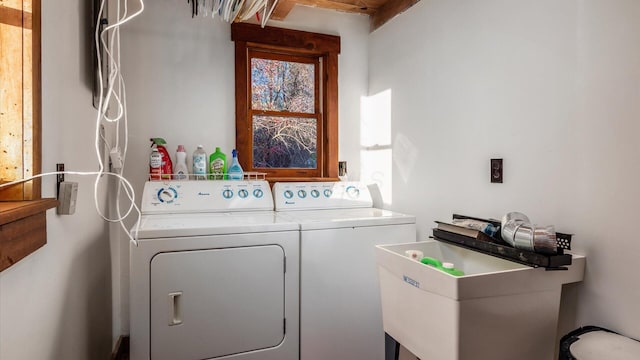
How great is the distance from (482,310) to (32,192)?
4.40 feet

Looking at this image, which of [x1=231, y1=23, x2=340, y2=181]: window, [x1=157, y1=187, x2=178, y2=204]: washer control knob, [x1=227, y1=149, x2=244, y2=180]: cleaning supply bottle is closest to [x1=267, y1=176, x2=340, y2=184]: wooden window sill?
[x1=231, y1=23, x2=340, y2=181]: window

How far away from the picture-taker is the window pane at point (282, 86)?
2.59 meters

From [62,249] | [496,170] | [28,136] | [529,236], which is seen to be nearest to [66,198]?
[62,249]

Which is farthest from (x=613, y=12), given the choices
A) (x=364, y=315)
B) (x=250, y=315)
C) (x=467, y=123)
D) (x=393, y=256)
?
(x=250, y=315)

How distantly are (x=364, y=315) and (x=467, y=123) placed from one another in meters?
1.12

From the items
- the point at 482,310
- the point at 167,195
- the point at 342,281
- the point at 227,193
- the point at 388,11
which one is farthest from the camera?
the point at 388,11

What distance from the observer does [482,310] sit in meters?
1.16

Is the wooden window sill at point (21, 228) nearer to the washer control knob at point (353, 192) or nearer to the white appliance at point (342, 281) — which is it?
the white appliance at point (342, 281)

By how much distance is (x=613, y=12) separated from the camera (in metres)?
1.23

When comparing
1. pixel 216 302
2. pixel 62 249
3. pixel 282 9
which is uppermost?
pixel 282 9

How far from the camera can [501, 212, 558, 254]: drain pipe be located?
1.20m

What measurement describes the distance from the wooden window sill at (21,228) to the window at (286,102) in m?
1.53

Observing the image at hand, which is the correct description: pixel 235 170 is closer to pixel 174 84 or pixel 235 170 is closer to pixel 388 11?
pixel 174 84

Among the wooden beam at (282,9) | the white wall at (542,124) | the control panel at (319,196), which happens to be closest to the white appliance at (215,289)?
the control panel at (319,196)
